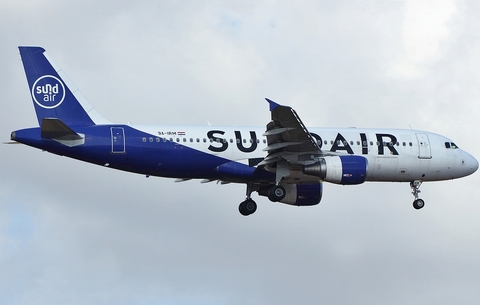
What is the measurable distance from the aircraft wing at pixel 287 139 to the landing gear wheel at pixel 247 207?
425cm

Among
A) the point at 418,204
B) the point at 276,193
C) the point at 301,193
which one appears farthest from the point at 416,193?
the point at 276,193

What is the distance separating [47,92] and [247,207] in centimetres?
1188

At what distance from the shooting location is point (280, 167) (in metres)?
48.8

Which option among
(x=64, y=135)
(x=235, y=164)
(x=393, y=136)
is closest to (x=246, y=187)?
(x=235, y=164)

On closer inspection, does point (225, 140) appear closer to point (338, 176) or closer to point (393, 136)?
point (338, 176)

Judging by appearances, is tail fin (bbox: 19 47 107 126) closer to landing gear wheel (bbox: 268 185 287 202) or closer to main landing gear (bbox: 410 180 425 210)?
landing gear wheel (bbox: 268 185 287 202)

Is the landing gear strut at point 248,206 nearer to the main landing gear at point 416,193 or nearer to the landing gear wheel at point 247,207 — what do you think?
the landing gear wheel at point 247,207

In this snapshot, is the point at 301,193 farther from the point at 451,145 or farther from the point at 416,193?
the point at 451,145

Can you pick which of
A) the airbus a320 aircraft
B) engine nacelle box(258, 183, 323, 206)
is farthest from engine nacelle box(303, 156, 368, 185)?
engine nacelle box(258, 183, 323, 206)

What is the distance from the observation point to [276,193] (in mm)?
49000

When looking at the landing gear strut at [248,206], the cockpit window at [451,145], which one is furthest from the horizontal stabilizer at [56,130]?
the cockpit window at [451,145]

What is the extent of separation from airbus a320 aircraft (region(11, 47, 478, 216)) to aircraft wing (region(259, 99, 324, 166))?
0.15 ft

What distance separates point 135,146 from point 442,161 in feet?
53.8

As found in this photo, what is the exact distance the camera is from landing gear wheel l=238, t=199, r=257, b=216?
52.2 m
